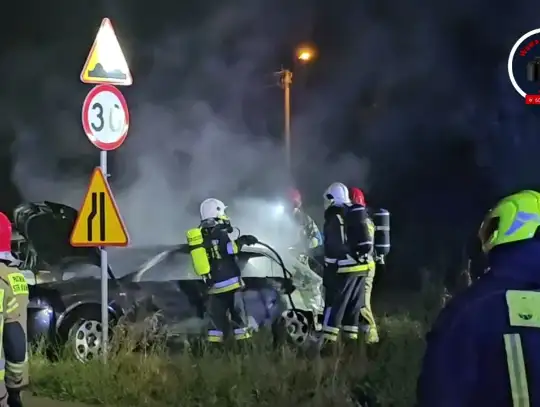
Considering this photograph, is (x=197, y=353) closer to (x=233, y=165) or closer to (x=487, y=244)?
(x=233, y=165)

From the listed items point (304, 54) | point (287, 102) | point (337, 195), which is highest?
point (304, 54)

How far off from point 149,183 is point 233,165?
841 mm

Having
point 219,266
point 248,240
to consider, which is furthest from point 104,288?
point 248,240

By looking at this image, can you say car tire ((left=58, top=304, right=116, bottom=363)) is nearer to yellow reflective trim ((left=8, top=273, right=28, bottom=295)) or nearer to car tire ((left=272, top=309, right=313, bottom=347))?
car tire ((left=272, top=309, right=313, bottom=347))

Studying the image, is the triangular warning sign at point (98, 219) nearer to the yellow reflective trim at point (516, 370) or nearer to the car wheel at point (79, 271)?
the car wheel at point (79, 271)

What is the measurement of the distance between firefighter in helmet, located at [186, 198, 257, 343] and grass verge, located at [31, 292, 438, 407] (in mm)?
315

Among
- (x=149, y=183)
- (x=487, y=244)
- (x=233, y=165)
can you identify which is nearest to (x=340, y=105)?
(x=233, y=165)

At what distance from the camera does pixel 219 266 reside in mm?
8234

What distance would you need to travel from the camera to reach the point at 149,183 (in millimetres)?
8477

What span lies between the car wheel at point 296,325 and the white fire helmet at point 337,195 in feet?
3.57

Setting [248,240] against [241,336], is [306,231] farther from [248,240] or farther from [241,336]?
[241,336]

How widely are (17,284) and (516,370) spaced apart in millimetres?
3740

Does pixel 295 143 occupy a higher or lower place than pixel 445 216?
higher

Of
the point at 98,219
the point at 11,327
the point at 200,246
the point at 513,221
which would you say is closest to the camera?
the point at 513,221
